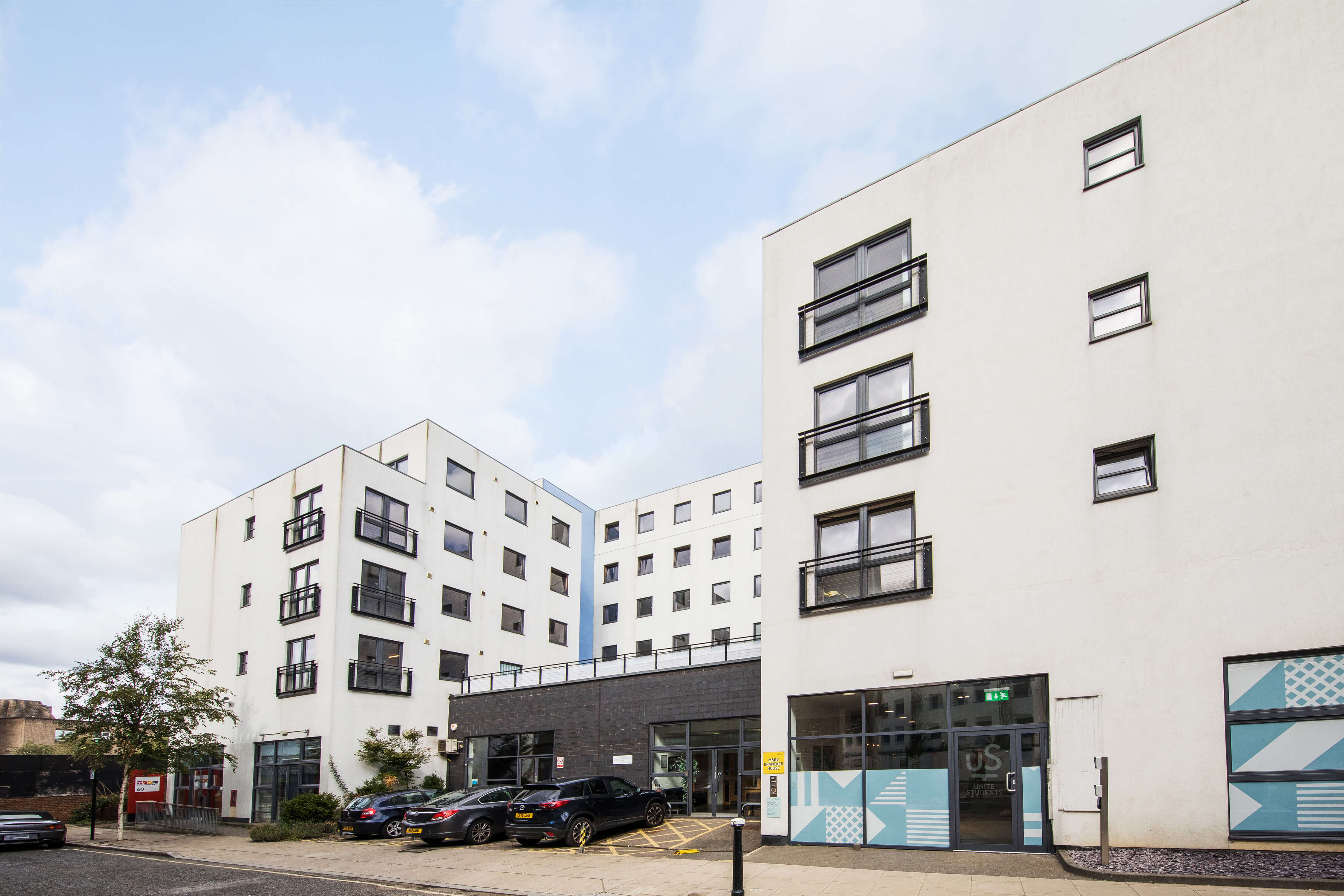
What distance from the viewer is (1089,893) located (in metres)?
11.2

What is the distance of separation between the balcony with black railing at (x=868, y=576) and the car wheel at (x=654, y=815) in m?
6.95

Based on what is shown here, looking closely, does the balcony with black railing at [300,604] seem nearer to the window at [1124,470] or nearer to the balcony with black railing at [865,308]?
the balcony with black railing at [865,308]

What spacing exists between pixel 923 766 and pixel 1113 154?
428 inches

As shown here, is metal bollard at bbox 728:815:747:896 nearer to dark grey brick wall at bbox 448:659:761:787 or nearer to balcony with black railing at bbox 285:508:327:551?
dark grey brick wall at bbox 448:659:761:787

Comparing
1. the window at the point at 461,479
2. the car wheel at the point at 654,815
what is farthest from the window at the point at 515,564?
the car wheel at the point at 654,815

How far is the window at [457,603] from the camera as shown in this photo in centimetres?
3416

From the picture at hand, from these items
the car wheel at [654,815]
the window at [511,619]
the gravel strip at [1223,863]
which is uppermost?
the window at [511,619]

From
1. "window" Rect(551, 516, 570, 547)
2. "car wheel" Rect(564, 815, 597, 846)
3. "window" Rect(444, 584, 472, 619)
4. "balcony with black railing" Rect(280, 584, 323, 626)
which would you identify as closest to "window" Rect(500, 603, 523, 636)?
"window" Rect(444, 584, 472, 619)

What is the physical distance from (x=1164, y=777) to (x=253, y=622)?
2966 cm

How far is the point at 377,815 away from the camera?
2359cm

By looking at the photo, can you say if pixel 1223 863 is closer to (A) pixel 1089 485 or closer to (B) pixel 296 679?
(A) pixel 1089 485

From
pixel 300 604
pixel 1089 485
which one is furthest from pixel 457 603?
pixel 1089 485

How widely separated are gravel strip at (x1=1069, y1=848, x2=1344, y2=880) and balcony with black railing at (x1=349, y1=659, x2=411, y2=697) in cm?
2298

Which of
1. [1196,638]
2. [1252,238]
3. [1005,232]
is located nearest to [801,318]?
[1005,232]
